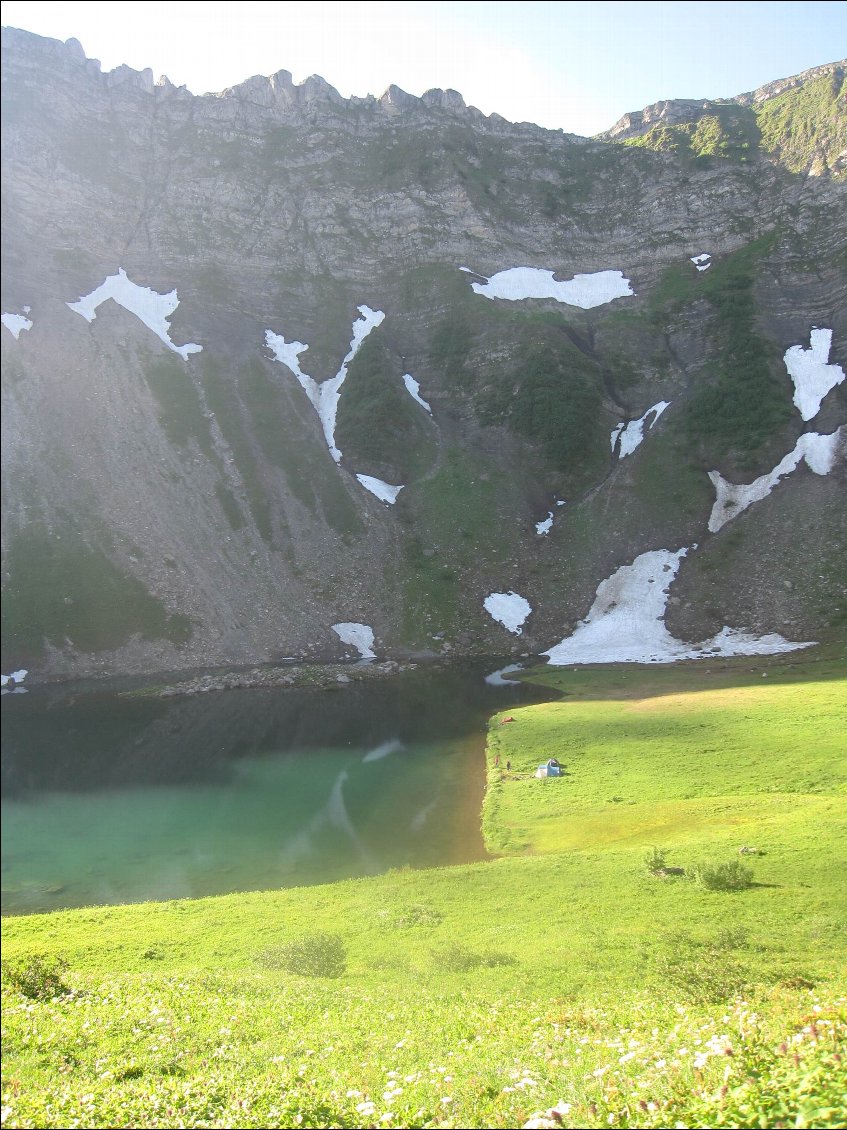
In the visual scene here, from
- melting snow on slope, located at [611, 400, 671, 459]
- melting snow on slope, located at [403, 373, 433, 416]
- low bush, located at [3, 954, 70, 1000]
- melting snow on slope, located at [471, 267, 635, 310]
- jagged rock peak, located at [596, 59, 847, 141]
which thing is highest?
jagged rock peak, located at [596, 59, 847, 141]

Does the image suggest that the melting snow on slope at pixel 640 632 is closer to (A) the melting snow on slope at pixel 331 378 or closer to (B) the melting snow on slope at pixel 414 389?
(B) the melting snow on slope at pixel 414 389

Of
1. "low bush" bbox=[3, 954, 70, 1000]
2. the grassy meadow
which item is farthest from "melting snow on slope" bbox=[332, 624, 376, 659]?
"low bush" bbox=[3, 954, 70, 1000]

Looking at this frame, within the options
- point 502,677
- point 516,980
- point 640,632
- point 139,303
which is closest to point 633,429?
point 640,632

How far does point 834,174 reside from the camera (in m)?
106

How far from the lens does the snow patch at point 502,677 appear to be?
193 ft

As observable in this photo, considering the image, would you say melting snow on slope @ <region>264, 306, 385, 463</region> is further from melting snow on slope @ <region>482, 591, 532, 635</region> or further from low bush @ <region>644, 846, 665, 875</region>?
low bush @ <region>644, 846, 665, 875</region>

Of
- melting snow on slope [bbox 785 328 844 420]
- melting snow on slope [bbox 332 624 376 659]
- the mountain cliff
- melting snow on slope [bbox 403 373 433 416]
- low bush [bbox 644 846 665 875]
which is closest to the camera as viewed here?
low bush [bbox 644 846 665 875]

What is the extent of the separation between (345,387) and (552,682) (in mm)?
60296

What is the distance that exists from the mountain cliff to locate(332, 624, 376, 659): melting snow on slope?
31 centimetres

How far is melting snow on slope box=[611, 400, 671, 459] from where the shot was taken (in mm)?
92750

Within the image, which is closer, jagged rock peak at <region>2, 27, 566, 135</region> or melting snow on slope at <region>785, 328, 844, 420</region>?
melting snow on slope at <region>785, 328, 844, 420</region>

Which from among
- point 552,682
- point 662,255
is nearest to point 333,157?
point 662,255

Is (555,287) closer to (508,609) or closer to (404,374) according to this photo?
(404,374)

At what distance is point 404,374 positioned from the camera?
105m
